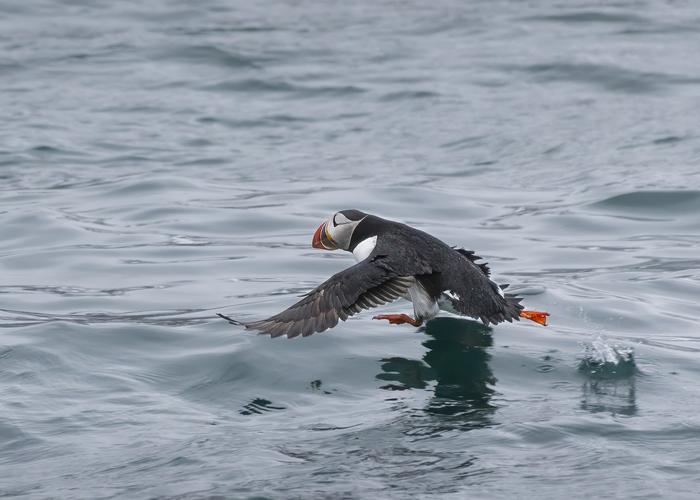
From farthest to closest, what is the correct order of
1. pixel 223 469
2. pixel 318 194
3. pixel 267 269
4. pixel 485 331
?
1. pixel 318 194
2. pixel 267 269
3. pixel 485 331
4. pixel 223 469

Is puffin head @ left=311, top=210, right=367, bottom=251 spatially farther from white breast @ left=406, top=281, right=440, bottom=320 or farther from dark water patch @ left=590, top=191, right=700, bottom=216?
dark water patch @ left=590, top=191, right=700, bottom=216

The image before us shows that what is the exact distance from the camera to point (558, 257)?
9.74 meters

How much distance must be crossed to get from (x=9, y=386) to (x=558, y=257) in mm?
4840

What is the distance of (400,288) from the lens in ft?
22.2

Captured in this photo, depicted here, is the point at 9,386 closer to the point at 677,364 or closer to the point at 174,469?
the point at 174,469

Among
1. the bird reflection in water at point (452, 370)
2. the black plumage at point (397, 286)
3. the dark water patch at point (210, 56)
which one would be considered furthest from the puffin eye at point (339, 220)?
the dark water patch at point (210, 56)

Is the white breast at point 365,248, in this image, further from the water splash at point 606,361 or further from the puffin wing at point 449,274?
the water splash at point 606,361

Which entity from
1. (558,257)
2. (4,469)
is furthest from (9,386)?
(558,257)

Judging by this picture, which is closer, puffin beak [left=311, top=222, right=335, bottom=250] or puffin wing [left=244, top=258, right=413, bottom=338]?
puffin wing [left=244, top=258, right=413, bottom=338]

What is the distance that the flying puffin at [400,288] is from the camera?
21.2ft

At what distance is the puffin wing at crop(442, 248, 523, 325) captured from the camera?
670 cm

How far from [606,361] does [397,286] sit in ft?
3.94

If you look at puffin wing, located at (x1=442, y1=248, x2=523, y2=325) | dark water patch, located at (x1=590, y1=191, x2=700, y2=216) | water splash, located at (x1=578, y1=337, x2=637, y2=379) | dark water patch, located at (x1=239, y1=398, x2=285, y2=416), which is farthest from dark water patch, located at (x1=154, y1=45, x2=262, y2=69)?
dark water patch, located at (x1=239, y1=398, x2=285, y2=416)

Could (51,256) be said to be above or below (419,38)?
below
